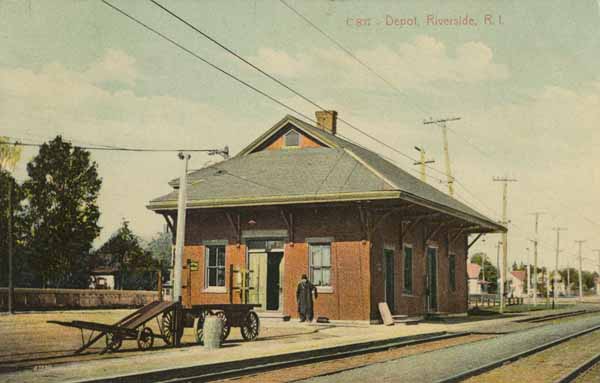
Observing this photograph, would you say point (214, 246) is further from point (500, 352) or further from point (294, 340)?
point (500, 352)

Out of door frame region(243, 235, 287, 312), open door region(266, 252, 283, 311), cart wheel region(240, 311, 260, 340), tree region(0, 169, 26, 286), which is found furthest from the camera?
tree region(0, 169, 26, 286)

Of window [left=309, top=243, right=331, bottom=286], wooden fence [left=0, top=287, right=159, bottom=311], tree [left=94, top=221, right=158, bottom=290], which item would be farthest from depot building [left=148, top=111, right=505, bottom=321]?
tree [left=94, top=221, right=158, bottom=290]

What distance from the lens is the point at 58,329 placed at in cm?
1944

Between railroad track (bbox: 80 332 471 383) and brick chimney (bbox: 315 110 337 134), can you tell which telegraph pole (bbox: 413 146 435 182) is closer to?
brick chimney (bbox: 315 110 337 134)

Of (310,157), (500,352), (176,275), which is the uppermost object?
(310,157)

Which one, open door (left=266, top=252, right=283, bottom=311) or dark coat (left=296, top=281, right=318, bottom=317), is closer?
dark coat (left=296, top=281, right=318, bottom=317)

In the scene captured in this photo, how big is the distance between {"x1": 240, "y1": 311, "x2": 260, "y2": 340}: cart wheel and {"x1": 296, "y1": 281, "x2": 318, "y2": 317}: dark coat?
5208mm

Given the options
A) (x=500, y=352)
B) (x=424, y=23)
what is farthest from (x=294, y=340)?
(x=424, y=23)

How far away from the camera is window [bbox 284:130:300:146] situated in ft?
94.5

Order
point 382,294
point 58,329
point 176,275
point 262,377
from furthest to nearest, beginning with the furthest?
point 382,294
point 58,329
point 176,275
point 262,377

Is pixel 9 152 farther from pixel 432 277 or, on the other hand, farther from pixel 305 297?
pixel 432 277

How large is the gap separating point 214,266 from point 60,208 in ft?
63.8

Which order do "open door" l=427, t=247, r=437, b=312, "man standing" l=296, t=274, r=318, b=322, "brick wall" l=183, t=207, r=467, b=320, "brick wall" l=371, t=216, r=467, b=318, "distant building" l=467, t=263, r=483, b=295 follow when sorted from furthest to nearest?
"distant building" l=467, t=263, r=483, b=295 → "open door" l=427, t=247, r=437, b=312 → "brick wall" l=371, t=216, r=467, b=318 → "brick wall" l=183, t=207, r=467, b=320 → "man standing" l=296, t=274, r=318, b=322

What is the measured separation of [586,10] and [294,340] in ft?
31.7
